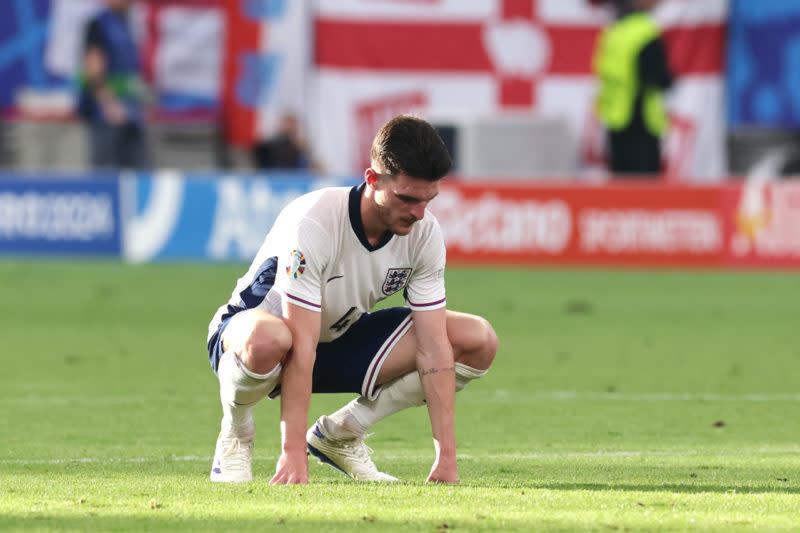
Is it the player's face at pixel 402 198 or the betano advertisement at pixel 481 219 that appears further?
the betano advertisement at pixel 481 219

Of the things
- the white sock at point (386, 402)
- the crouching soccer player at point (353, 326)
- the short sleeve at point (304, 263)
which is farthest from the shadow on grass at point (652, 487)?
the short sleeve at point (304, 263)

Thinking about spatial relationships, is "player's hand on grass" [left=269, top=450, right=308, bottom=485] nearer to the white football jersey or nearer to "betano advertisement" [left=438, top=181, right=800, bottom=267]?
the white football jersey

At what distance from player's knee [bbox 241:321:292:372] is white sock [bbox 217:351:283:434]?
0.18ft

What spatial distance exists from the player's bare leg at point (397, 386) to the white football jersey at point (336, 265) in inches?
7.6

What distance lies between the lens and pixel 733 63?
2348 centimetres

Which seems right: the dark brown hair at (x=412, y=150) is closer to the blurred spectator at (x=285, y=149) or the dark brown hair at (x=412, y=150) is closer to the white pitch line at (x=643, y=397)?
the white pitch line at (x=643, y=397)

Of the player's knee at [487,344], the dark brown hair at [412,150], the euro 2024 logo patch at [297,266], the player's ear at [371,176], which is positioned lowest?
the player's knee at [487,344]

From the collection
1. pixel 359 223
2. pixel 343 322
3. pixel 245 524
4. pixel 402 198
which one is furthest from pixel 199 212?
pixel 245 524

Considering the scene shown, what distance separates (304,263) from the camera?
5.59m

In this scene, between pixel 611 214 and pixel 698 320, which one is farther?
pixel 611 214

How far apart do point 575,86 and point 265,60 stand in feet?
15.8

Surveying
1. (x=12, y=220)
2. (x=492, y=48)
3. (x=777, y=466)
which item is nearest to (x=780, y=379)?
(x=777, y=466)

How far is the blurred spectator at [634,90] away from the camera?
21922 mm

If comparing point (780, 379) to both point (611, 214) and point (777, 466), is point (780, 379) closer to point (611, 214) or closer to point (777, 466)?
point (777, 466)
